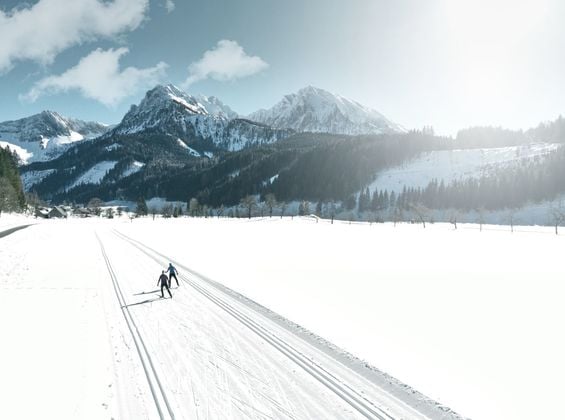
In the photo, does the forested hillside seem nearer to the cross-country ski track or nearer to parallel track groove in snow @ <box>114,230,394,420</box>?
the cross-country ski track

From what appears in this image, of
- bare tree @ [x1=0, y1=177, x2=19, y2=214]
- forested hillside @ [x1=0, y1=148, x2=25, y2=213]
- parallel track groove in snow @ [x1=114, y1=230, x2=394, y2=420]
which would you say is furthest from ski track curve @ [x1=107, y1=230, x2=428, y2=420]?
forested hillside @ [x1=0, y1=148, x2=25, y2=213]

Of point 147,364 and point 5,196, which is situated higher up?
point 5,196

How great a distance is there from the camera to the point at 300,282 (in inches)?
835

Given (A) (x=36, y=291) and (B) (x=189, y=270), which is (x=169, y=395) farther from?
(B) (x=189, y=270)

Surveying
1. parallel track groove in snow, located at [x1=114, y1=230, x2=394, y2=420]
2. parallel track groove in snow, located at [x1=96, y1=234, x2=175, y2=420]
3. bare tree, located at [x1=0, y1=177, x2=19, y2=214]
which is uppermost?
bare tree, located at [x1=0, y1=177, x2=19, y2=214]

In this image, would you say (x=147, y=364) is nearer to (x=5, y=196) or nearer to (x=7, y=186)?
(x=5, y=196)

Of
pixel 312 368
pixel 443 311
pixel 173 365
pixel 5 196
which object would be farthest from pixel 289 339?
pixel 5 196

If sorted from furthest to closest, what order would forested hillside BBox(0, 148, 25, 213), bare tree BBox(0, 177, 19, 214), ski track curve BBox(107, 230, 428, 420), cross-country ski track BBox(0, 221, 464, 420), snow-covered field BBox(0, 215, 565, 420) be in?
forested hillside BBox(0, 148, 25, 213), bare tree BBox(0, 177, 19, 214), snow-covered field BBox(0, 215, 565, 420), cross-country ski track BBox(0, 221, 464, 420), ski track curve BBox(107, 230, 428, 420)

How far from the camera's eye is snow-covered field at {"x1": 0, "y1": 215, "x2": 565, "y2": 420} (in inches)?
321

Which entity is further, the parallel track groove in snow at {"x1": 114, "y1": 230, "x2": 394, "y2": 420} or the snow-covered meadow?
the snow-covered meadow

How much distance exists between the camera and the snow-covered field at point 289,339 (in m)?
8.16

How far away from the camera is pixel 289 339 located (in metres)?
12.0

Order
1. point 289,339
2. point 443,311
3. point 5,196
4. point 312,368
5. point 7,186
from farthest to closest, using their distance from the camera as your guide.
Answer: point 7,186, point 5,196, point 443,311, point 289,339, point 312,368

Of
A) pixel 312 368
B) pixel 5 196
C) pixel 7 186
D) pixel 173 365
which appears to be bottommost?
pixel 312 368
